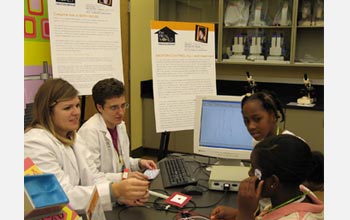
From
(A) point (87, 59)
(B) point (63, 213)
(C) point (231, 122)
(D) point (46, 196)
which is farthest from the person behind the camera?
(A) point (87, 59)

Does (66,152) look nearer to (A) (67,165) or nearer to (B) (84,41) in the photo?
(A) (67,165)

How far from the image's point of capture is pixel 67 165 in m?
1.62

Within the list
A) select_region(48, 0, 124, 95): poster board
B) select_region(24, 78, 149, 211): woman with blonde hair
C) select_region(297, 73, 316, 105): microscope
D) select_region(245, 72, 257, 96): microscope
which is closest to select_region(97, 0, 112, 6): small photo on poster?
select_region(48, 0, 124, 95): poster board

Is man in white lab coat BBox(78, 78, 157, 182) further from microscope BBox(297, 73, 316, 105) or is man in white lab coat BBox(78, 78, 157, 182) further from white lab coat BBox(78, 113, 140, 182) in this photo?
microscope BBox(297, 73, 316, 105)

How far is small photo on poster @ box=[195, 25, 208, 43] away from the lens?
108 inches

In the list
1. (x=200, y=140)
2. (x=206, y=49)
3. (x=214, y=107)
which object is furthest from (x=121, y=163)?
(x=206, y=49)

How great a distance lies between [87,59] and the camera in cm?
267

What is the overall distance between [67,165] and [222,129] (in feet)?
2.77

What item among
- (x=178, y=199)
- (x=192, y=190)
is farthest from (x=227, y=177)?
(x=178, y=199)

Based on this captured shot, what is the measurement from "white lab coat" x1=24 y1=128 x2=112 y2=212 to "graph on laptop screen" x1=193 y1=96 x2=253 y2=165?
23.8 inches

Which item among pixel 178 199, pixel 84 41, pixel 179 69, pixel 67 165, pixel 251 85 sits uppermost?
pixel 84 41

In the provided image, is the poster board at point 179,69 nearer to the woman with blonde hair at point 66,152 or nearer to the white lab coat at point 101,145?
the white lab coat at point 101,145

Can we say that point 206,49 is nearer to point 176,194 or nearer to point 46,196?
point 176,194

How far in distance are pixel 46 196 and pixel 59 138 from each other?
96 cm
